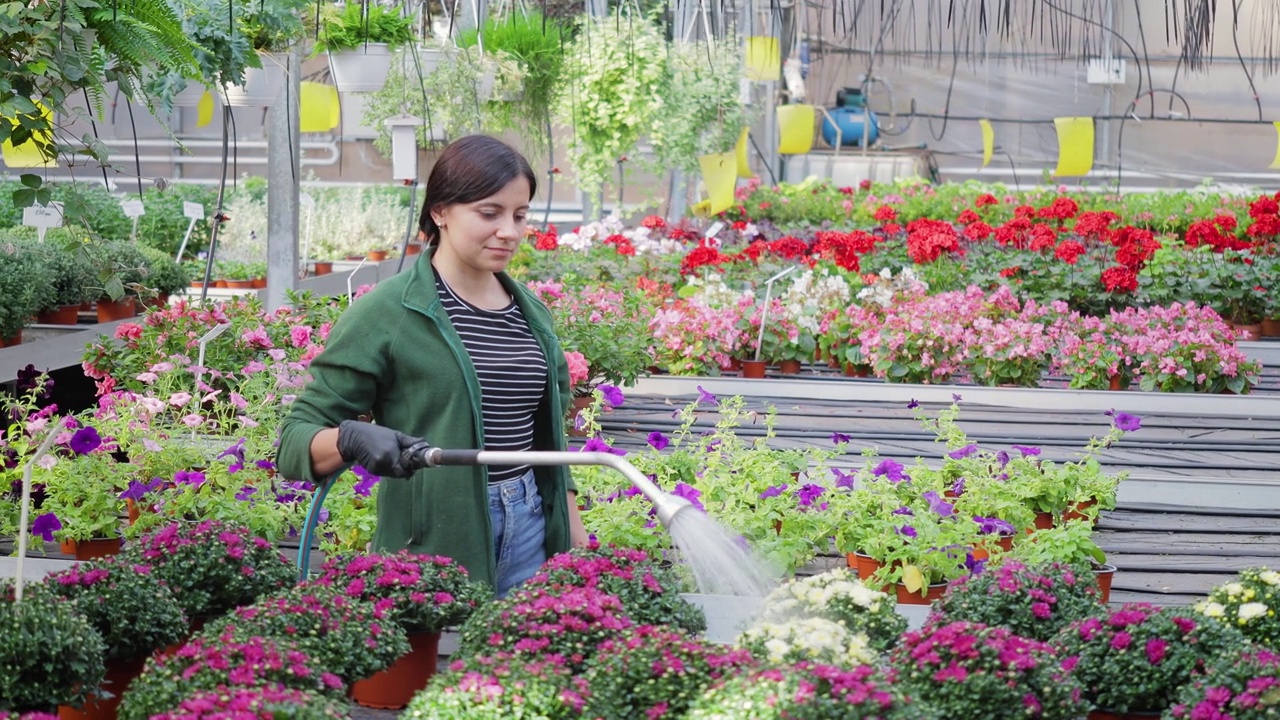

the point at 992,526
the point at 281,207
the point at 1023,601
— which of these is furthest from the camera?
the point at 281,207

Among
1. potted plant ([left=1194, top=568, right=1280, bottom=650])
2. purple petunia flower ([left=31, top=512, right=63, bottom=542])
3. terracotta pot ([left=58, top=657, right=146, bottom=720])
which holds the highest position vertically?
potted plant ([left=1194, top=568, right=1280, bottom=650])

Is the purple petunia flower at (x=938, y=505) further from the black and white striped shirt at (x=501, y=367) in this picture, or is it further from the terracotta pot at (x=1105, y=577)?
the black and white striped shirt at (x=501, y=367)

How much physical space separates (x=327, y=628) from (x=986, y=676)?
784 millimetres

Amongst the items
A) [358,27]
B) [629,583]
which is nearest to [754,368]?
[358,27]

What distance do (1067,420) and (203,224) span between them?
263 inches

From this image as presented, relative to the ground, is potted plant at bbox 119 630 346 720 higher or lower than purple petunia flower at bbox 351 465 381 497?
higher

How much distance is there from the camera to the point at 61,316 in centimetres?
575

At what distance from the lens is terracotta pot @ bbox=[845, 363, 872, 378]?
567 cm

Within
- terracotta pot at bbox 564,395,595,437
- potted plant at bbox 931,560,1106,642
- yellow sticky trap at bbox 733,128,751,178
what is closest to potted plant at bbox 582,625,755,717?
potted plant at bbox 931,560,1106,642

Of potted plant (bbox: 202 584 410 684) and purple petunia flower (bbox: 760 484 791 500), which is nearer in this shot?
potted plant (bbox: 202 584 410 684)

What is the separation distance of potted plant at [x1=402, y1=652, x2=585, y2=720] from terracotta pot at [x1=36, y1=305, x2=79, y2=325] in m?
4.74

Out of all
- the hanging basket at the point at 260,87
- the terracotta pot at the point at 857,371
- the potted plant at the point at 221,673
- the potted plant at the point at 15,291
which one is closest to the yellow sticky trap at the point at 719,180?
the terracotta pot at the point at 857,371

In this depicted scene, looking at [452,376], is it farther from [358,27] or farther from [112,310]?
[112,310]

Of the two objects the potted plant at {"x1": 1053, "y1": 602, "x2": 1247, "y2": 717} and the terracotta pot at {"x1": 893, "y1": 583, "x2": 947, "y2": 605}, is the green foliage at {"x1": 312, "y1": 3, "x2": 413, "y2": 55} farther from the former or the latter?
the potted plant at {"x1": 1053, "y1": 602, "x2": 1247, "y2": 717}
